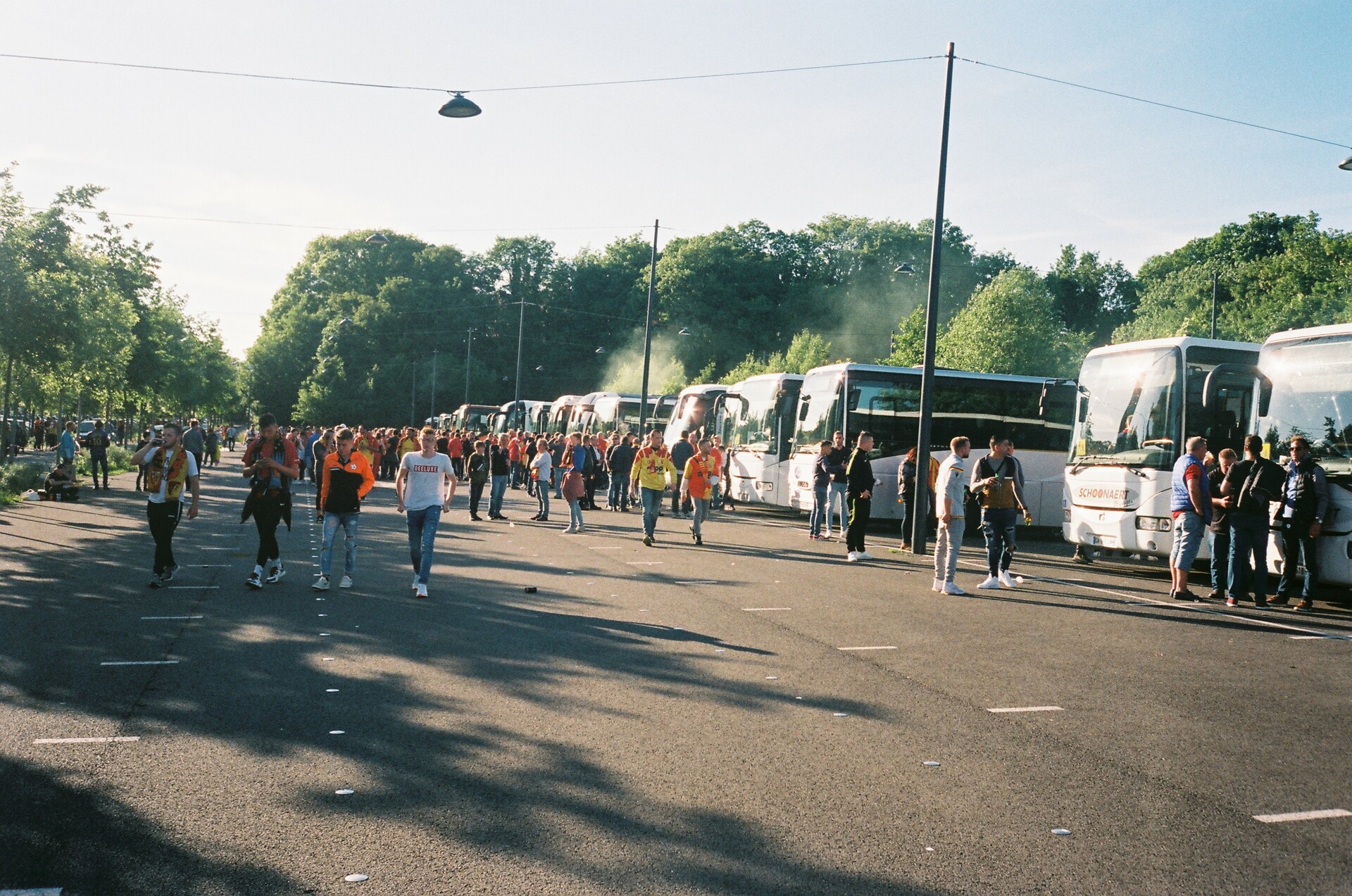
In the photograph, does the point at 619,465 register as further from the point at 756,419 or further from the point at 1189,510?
the point at 1189,510

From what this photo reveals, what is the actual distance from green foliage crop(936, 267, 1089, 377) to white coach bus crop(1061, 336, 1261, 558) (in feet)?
139

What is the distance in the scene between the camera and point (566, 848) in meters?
4.60

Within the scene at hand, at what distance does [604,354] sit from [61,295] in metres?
60.8

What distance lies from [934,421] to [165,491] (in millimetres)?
16723

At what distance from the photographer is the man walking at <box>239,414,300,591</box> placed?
40.1 feet

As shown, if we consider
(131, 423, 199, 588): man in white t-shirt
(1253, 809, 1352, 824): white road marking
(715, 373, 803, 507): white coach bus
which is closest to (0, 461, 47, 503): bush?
(131, 423, 199, 588): man in white t-shirt

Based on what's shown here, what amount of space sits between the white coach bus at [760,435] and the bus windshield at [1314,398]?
12990 millimetres

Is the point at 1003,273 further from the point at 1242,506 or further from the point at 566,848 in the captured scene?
the point at 566,848

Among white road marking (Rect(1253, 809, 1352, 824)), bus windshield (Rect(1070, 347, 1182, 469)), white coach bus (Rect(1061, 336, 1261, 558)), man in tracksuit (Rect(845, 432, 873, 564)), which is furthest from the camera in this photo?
man in tracksuit (Rect(845, 432, 873, 564))

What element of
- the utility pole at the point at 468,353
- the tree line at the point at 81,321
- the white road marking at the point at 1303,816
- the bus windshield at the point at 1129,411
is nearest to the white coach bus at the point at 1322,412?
the bus windshield at the point at 1129,411

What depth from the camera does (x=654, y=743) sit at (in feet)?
20.6

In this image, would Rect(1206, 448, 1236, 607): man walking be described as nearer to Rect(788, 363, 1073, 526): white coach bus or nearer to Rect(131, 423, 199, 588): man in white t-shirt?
Rect(788, 363, 1073, 526): white coach bus

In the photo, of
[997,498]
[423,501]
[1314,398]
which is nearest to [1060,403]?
[1314,398]

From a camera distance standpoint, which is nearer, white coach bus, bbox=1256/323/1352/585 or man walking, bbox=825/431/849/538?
white coach bus, bbox=1256/323/1352/585
